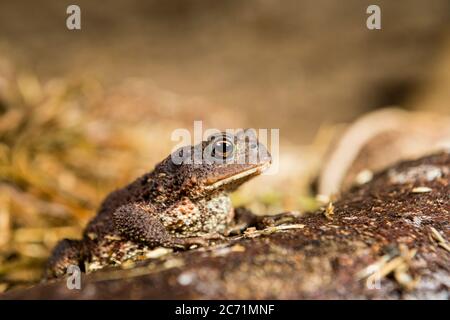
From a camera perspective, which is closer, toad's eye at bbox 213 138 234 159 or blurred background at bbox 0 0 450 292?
toad's eye at bbox 213 138 234 159

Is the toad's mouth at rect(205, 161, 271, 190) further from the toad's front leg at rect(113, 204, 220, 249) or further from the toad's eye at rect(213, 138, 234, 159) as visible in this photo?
the toad's front leg at rect(113, 204, 220, 249)

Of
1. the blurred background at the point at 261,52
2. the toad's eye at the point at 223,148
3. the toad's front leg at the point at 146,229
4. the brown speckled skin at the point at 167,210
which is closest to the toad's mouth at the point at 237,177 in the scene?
the brown speckled skin at the point at 167,210

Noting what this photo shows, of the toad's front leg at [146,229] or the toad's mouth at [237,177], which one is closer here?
the toad's front leg at [146,229]

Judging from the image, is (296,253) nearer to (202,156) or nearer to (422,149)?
(202,156)

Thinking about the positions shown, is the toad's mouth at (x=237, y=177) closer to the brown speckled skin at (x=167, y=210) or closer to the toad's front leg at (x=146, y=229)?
the brown speckled skin at (x=167, y=210)

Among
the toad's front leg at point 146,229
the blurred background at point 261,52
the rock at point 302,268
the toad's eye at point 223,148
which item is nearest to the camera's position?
the rock at point 302,268

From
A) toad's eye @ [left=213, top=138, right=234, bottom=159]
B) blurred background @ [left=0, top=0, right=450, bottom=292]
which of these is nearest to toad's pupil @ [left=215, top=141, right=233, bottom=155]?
toad's eye @ [left=213, top=138, right=234, bottom=159]
